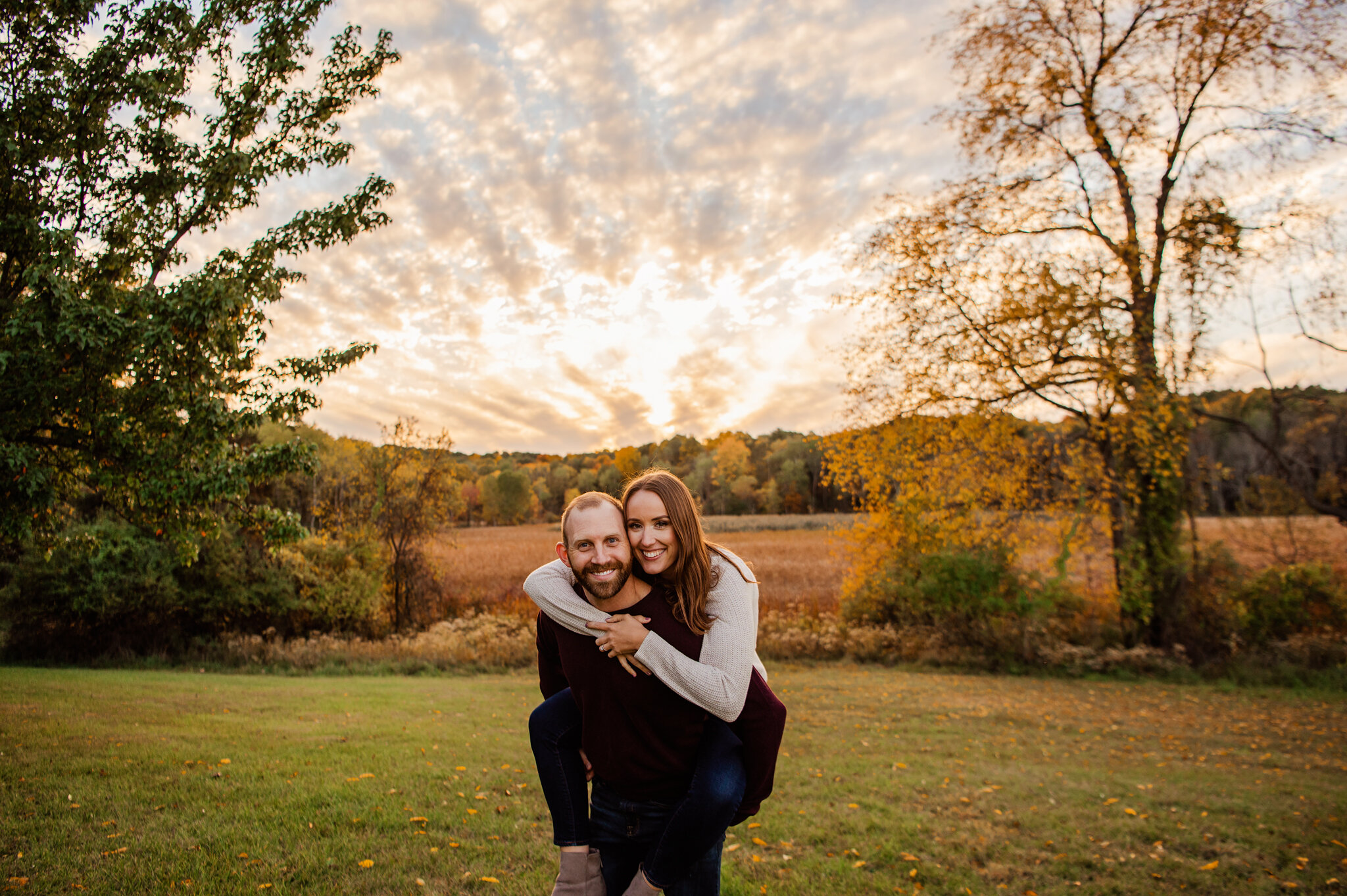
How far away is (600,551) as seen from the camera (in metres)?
2.55

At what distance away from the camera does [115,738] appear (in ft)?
24.0

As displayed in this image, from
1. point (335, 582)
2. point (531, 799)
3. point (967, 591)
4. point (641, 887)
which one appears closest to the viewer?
point (641, 887)

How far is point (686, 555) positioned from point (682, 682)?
530 millimetres

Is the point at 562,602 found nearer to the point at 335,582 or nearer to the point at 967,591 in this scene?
the point at 967,591

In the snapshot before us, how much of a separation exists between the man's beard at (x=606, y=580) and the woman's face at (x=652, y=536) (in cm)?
13

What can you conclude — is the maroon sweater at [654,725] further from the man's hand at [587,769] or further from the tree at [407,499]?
the tree at [407,499]

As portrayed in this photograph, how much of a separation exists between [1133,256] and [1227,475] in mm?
5493

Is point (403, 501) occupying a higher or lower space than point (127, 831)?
higher

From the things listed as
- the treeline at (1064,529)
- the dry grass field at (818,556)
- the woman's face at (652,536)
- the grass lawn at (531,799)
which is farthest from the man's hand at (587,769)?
the treeline at (1064,529)

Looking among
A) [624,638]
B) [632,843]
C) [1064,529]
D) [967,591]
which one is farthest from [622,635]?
[1064,529]

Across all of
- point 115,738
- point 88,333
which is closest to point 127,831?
point 115,738

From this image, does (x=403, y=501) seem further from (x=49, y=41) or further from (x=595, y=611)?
(x=595, y=611)

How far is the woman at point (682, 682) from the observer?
237cm

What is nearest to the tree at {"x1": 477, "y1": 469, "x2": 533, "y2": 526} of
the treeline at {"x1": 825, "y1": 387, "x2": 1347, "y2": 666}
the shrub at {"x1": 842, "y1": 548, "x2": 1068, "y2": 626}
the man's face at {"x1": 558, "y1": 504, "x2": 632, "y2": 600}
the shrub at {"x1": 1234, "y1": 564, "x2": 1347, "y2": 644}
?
the treeline at {"x1": 825, "y1": 387, "x2": 1347, "y2": 666}
